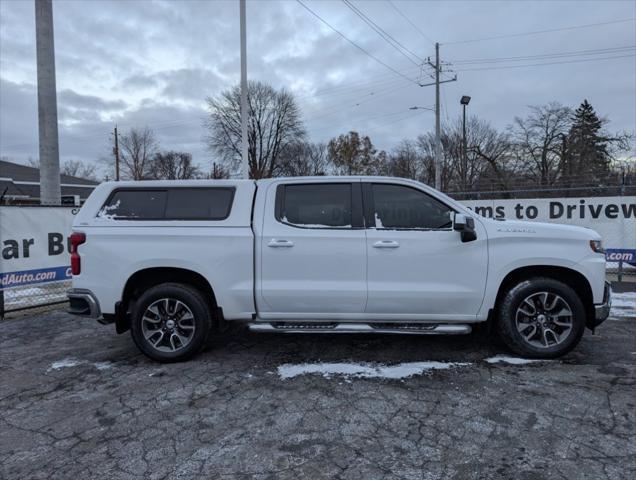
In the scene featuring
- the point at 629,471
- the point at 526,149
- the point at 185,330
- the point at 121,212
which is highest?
the point at 526,149

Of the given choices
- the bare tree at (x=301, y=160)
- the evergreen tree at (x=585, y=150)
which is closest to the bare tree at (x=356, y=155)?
the bare tree at (x=301, y=160)

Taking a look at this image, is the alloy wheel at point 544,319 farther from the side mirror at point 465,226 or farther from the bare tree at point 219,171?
the bare tree at point 219,171

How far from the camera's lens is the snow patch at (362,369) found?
4312 millimetres

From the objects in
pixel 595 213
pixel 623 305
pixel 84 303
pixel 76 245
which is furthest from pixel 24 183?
pixel 623 305

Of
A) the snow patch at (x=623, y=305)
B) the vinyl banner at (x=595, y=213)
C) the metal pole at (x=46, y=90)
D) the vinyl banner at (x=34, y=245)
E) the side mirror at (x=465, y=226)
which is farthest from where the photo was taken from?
the metal pole at (x=46, y=90)

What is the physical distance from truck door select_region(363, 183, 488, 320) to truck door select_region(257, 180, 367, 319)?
0.16 m

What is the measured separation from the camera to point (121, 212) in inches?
187

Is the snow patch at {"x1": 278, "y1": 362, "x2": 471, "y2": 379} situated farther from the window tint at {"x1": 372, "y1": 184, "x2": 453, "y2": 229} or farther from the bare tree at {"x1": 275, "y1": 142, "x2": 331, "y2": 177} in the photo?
the bare tree at {"x1": 275, "y1": 142, "x2": 331, "y2": 177}

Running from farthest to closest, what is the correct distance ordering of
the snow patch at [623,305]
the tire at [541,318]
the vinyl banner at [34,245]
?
the vinyl banner at [34,245] < the snow patch at [623,305] < the tire at [541,318]

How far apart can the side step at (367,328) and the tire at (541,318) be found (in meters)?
0.45

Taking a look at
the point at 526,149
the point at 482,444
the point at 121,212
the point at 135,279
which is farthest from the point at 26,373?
the point at 526,149

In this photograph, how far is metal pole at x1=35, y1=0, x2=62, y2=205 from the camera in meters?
10.1

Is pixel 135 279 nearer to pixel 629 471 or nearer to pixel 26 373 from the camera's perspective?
pixel 26 373

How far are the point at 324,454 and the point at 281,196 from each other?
2682 mm
